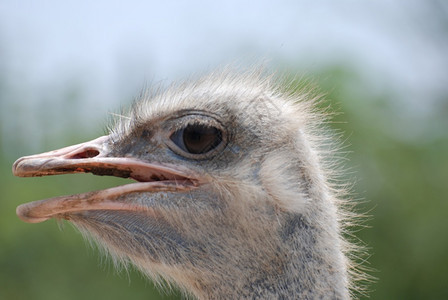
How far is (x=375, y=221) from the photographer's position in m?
11.0

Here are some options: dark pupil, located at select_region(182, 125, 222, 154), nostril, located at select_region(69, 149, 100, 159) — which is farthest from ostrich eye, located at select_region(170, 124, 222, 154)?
nostril, located at select_region(69, 149, 100, 159)

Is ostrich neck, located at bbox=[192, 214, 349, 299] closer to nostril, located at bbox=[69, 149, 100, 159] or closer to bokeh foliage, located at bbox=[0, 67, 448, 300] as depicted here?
nostril, located at bbox=[69, 149, 100, 159]

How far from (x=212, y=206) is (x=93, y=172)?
0.47 m

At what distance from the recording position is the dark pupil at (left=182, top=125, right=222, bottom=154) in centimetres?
261

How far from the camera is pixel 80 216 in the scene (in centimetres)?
258

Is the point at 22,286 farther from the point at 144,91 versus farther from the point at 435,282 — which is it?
the point at 144,91

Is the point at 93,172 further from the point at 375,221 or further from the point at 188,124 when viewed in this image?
the point at 375,221

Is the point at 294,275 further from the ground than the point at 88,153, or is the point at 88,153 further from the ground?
the point at 88,153

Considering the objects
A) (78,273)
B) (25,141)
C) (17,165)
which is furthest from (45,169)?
(25,141)

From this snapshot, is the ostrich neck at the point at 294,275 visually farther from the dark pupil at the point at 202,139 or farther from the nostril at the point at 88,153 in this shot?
the nostril at the point at 88,153

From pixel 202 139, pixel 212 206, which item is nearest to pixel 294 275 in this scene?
pixel 212 206

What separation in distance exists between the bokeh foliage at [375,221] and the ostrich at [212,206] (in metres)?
7.34

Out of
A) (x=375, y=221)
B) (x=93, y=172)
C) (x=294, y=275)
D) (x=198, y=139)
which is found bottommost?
(x=375, y=221)

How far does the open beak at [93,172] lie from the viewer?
253cm
